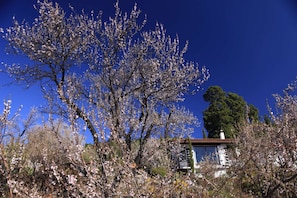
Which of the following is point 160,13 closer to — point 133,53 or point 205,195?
point 133,53

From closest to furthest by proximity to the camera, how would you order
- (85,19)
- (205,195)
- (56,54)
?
(205,195) < (56,54) < (85,19)

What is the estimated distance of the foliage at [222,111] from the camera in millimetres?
27000

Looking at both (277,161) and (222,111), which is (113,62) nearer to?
(277,161)

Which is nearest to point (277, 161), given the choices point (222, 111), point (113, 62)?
point (113, 62)

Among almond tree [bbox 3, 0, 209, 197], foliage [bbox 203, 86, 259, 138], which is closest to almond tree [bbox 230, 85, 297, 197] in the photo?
almond tree [bbox 3, 0, 209, 197]

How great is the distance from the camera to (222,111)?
27531 mm

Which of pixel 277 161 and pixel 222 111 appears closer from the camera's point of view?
pixel 277 161

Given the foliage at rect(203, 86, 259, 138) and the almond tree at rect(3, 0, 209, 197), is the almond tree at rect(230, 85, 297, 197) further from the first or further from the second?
the foliage at rect(203, 86, 259, 138)

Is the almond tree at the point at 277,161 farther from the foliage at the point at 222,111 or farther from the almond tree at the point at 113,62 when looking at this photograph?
the foliage at the point at 222,111

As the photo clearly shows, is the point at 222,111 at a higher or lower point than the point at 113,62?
higher

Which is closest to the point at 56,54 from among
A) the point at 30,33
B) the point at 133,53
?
the point at 30,33

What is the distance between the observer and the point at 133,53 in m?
8.94

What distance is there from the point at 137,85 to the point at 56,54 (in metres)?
2.84

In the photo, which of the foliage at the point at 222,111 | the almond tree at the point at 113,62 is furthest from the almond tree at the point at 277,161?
the foliage at the point at 222,111
